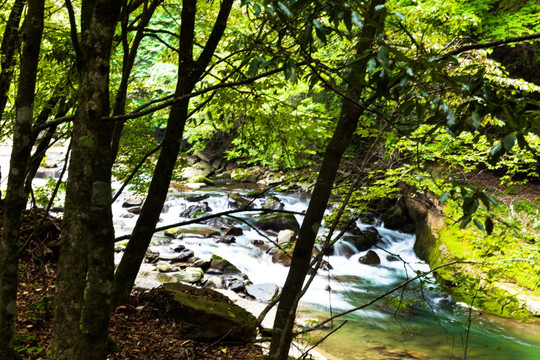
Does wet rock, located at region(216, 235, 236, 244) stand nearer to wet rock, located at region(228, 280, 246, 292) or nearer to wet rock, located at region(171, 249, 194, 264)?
wet rock, located at region(171, 249, 194, 264)

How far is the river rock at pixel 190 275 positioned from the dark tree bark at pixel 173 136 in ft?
13.3

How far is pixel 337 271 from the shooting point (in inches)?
447

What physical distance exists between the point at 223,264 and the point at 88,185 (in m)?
8.41

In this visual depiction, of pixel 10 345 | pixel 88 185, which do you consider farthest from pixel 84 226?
pixel 10 345

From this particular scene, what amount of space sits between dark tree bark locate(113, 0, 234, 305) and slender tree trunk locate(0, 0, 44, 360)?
3.68ft

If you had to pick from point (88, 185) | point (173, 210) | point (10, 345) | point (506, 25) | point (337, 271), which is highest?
point (506, 25)

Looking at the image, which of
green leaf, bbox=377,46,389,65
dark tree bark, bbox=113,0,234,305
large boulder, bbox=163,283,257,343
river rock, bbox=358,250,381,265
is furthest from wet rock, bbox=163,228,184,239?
green leaf, bbox=377,46,389,65

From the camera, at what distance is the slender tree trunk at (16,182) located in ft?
7.70

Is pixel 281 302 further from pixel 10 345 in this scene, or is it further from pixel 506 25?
pixel 506 25

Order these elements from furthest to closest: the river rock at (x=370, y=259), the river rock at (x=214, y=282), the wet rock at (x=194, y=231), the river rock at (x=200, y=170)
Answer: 1. the river rock at (x=200, y=170)
2. the wet rock at (x=194, y=231)
3. the river rock at (x=370, y=259)
4. the river rock at (x=214, y=282)

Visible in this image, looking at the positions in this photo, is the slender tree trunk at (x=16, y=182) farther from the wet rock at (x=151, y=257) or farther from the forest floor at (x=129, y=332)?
the wet rock at (x=151, y=257)

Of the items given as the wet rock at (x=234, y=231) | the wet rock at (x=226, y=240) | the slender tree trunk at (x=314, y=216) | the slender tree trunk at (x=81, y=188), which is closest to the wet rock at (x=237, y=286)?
the wet rock at (x=226, y=240)

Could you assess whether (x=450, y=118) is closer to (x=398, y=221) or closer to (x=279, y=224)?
(x=279, y=224)

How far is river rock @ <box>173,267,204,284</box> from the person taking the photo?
328 inches
